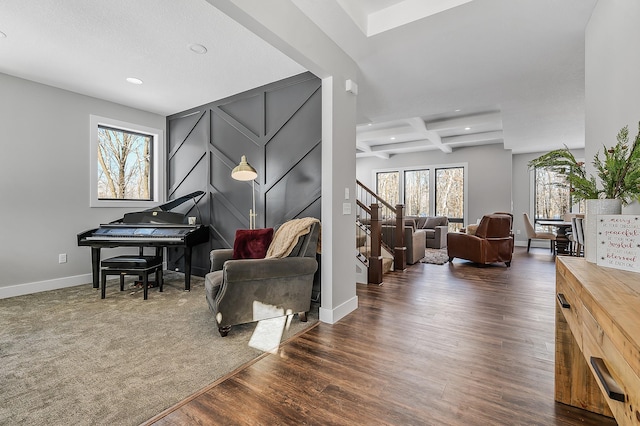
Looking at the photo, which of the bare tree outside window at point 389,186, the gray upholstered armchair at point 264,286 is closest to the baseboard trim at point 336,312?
the gray upholstered armchair at point 264,286

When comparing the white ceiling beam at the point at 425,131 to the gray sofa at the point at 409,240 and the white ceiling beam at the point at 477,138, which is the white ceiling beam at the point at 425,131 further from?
the gray sofa at the point at 409,240

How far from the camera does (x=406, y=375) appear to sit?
6.34 ft

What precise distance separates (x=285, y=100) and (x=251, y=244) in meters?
1.79

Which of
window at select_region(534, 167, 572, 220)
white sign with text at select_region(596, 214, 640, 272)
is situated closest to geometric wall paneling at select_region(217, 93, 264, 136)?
white sign with text at select_region(596, 214, 640, 272)

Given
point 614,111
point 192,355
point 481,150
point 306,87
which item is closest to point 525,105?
point 614,111

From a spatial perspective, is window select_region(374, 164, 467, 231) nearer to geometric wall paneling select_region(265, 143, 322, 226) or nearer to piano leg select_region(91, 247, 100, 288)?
geometric wall paneling select_region(265, 143, 322, 226)

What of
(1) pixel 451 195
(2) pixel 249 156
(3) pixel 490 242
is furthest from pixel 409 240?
(1) pixel 451 195

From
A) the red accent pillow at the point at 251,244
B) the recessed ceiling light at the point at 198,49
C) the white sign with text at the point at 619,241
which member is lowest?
the red accent pillow at the point at 251,244

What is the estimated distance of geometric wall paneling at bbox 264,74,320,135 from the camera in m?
3.39

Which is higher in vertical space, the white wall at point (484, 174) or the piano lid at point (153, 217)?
the white wall at point (484, 174)

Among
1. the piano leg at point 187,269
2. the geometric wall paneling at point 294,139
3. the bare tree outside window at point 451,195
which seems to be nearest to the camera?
the geometric wall paneling at point 294,139

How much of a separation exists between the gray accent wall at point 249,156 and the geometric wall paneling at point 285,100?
1cm

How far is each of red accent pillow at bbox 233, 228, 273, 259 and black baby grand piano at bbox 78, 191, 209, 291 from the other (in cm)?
100

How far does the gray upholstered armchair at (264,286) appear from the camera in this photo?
97.0 inches
